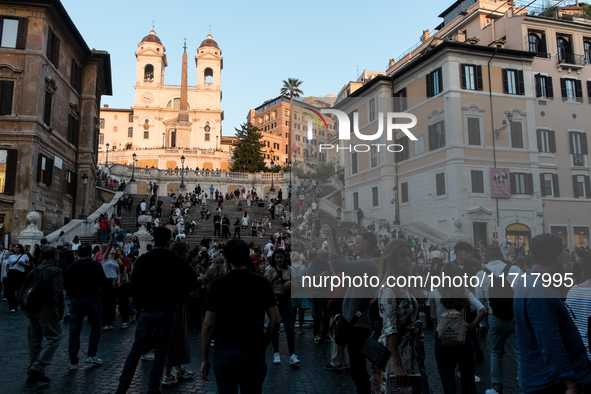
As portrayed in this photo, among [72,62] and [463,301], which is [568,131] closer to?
[463,301]

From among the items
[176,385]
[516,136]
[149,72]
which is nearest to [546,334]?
[516,136]

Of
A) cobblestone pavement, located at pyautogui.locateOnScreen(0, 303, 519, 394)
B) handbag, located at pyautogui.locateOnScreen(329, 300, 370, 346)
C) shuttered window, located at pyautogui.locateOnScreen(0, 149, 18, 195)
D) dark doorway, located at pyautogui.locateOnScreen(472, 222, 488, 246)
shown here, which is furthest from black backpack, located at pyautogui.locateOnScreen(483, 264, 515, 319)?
shuttered window, located at pyautogui.locateOnScreen(0, 149, 18, 195)

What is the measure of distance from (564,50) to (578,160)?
13.6 ft

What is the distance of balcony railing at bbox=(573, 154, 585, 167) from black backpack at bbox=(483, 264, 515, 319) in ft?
5.61

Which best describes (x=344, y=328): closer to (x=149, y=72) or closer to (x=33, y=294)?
(x=33, y=294)

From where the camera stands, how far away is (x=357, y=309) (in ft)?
15.9

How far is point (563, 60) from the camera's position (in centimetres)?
775

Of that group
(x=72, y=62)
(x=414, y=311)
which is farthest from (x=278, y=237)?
(x=414, y=311)

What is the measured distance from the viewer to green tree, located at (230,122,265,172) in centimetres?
6094

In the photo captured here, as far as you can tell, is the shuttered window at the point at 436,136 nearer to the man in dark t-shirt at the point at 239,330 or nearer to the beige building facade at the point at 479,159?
the beige building facade at the point at 479,159

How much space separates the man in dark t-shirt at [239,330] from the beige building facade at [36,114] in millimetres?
20243

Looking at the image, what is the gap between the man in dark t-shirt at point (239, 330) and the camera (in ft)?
11.0

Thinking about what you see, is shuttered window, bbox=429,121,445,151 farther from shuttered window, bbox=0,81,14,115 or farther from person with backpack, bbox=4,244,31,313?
shuttered window, bbox=0,81,14,115

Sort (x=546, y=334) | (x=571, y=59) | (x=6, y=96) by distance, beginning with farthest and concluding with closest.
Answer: (x=6, y=96), (x=571, y=59), (x=546, y=334)
